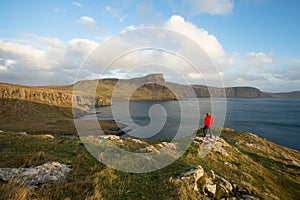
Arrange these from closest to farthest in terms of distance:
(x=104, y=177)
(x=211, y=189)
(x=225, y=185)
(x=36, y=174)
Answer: (x=36, y=174) < (x=104, y=177) < (x=211, y=189) < (x=225, y=185)

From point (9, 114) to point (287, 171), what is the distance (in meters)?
105

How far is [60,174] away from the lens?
9.80 m

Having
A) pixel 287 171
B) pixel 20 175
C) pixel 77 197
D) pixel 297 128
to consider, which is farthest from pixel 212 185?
pixel 297 128

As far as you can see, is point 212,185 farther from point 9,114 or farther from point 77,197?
point 9,114

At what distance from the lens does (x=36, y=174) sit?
923 centimetres

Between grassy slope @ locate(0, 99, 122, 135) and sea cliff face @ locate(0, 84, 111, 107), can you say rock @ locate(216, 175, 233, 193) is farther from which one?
sea cliff face @ locate(0, 84, 111, 107)

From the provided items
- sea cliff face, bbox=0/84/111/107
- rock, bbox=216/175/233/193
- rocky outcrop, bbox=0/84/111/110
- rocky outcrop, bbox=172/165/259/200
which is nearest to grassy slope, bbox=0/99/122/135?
sea cliff face, bbox=0/84/111/107

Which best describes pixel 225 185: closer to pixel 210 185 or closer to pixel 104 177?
pixel 210 185

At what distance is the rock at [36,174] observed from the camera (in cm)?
855

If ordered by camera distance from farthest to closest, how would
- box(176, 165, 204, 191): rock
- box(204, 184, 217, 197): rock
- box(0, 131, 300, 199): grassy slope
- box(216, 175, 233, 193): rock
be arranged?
1. box(216, 175, 233, 193): rock
2. box(204, 184, 217, 197): rock
3. box(176, 165, 204, 191): rock
4. box(0, 131, 300, 199): grassy slope

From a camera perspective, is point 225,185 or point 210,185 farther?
point 225,185

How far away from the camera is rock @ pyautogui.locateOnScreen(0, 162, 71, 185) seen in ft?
28.1

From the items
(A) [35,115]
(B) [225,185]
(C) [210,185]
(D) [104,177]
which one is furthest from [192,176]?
(A) [35,115]

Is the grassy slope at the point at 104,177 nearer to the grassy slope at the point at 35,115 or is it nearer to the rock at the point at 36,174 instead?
the rock at the point at 36,174
